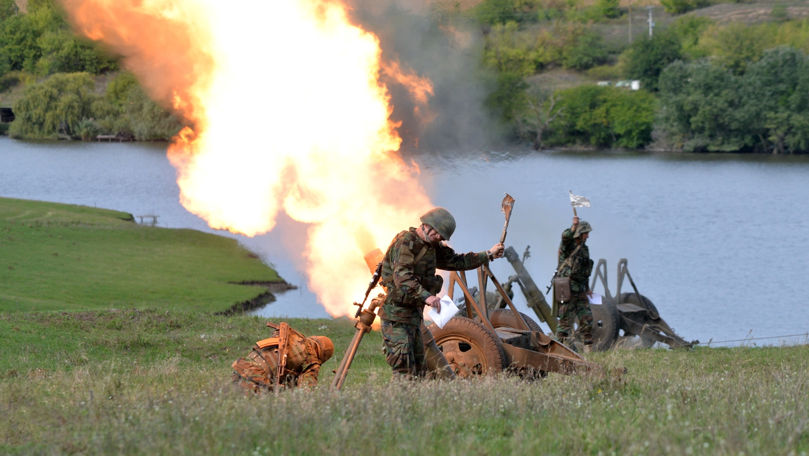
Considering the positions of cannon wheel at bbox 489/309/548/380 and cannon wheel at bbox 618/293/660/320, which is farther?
cannon wheel at bbox 618/293/660/320

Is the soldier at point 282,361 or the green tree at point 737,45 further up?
the green tree at point 737,45

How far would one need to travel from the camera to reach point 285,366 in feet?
36.1

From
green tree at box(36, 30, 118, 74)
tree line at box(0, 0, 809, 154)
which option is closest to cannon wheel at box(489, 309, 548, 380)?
green tree at box(36, 30, 118, 74)

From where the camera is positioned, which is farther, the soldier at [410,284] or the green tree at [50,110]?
the green tree at [50,110]

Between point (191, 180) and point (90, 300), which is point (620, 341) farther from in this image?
point (90, 300)

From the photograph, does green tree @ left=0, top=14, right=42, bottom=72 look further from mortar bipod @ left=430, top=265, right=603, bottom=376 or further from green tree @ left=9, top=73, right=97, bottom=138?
mortar bipod @ left=430, top=265, right=603, bottom=376

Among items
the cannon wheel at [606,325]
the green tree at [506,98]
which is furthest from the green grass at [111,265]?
the cannon wheel at [606,325]

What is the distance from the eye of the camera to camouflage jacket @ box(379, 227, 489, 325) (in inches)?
416

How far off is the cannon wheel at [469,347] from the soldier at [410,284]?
1.42 meters

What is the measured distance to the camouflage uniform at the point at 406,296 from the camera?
34.8ft

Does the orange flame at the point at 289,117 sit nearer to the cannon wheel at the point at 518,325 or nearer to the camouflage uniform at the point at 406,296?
the cannon wheel at the point at 518,325

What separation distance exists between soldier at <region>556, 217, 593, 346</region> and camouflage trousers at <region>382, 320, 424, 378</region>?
8.28 meters

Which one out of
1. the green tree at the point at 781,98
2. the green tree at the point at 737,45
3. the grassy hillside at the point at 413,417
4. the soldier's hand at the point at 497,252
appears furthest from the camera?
the green tree at the point at 737,45

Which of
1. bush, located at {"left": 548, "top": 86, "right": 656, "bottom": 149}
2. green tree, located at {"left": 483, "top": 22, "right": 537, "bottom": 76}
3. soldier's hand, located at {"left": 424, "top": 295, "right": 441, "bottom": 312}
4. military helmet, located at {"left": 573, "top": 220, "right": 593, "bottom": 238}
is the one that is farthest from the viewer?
bush, located at {"left": 548, "top": 86, "right": 656, "bottom": 149}
